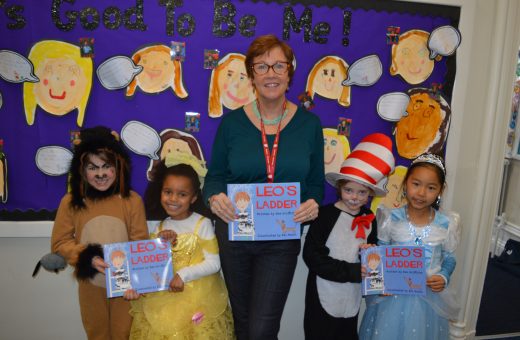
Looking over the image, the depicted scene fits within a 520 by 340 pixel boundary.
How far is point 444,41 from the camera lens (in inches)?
91.5

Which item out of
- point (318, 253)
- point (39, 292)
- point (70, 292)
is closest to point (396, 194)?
point (318, 253)

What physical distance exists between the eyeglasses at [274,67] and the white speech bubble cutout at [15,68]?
4.25ft

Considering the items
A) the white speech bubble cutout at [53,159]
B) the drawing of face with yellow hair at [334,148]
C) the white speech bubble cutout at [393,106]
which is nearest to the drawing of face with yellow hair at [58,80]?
the white speech bubble cutout at [53,159]

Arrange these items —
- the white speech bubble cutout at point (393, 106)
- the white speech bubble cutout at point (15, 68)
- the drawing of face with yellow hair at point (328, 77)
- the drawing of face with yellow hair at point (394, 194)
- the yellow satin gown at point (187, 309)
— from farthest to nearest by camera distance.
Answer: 1. the drawing of face with yellow hair at point (394, 194)
2. the white speech bubble cutout at point (393, 106)
3. the drawing of face with yellow hair at point (328, 77)
4. the white speech bubble cutout at point (15, 68)
5. the yellow satin gown at point (187, 309)

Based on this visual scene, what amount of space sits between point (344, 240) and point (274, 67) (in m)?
0.95

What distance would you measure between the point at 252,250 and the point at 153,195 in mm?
676

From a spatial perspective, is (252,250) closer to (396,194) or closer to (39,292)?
(396,194)

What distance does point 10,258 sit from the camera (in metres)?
2.26

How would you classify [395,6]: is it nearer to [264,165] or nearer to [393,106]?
[393,106]

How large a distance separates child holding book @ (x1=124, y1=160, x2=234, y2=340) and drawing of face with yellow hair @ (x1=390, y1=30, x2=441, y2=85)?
4.76ft

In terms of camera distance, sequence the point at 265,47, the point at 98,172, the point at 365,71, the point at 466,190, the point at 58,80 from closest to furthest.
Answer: the point at 265,47
the point at 98,172
the point at 58,80
the point at 365,71
the point at 466,190

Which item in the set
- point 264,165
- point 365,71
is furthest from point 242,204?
point 365,71

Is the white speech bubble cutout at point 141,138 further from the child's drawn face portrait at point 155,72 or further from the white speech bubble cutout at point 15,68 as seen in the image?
the white speech bubble cutout at point 15,68

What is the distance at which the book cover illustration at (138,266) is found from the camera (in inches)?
67.1
